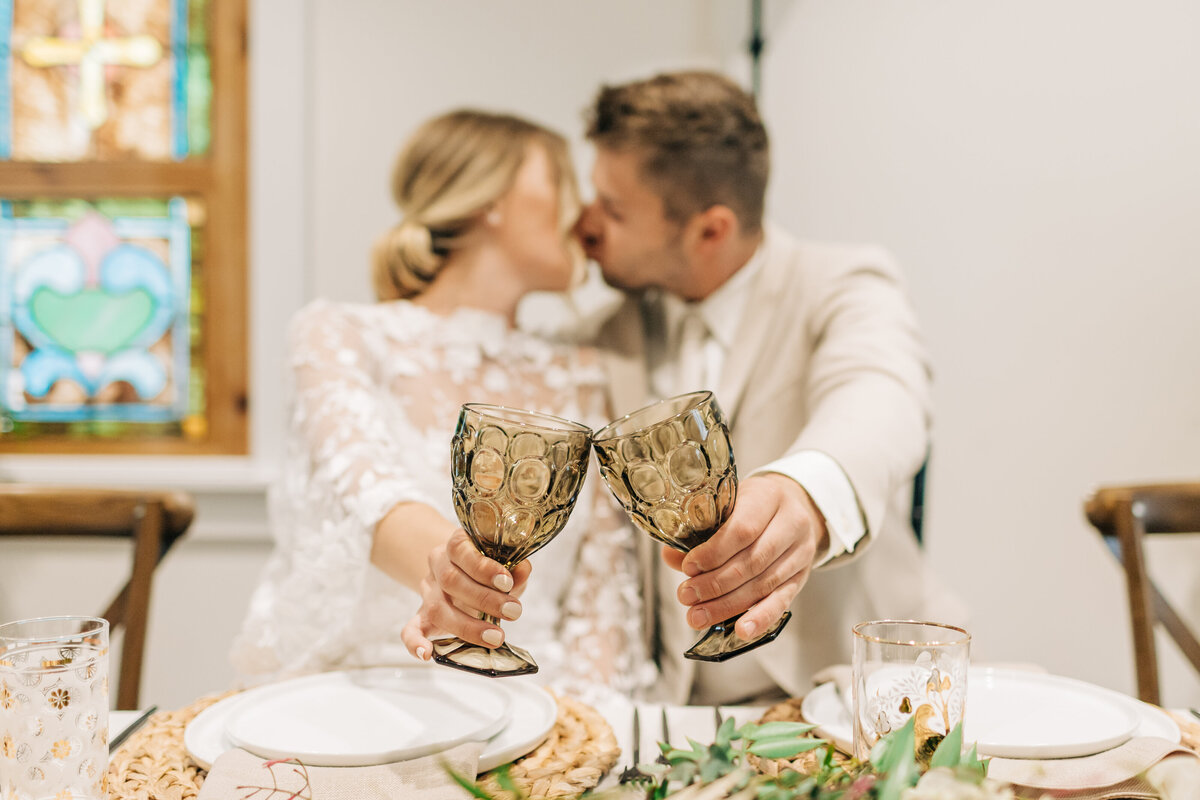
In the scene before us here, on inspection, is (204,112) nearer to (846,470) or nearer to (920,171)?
(920,171)

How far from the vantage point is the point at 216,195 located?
2.16m

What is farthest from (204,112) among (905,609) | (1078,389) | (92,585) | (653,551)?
(1078,389)

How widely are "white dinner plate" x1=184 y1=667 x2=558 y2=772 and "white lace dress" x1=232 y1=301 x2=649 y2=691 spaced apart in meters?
0.26

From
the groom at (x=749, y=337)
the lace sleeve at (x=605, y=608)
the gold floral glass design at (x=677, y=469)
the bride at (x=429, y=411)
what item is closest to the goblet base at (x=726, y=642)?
the gold floral glass design at (x=677, y=469)

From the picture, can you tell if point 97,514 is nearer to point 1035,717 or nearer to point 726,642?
point 726,642

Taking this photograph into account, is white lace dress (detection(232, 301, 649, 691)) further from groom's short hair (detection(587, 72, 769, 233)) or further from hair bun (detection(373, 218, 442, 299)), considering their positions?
groom's short hair (detection(587, 72, 769, 233))

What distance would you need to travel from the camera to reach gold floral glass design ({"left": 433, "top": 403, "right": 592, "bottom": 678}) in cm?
51

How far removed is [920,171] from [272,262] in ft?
4.88

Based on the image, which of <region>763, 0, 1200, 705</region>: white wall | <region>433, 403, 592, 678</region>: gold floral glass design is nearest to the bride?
<region>433, 403, 592, 678</region>: gold floral glass design

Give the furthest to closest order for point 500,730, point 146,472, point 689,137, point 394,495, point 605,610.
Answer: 1. point 146,472
2. point 689,137
3. point 605,610
4. point 394,495
5. point 500,730

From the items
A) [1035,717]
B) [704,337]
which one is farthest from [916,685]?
[704,337]

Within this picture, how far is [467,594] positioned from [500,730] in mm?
125

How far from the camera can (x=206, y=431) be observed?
2215 millimetres

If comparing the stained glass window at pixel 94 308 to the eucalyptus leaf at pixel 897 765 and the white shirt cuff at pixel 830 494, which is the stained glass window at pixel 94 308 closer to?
the white shirt cuff at pixel 830 494
